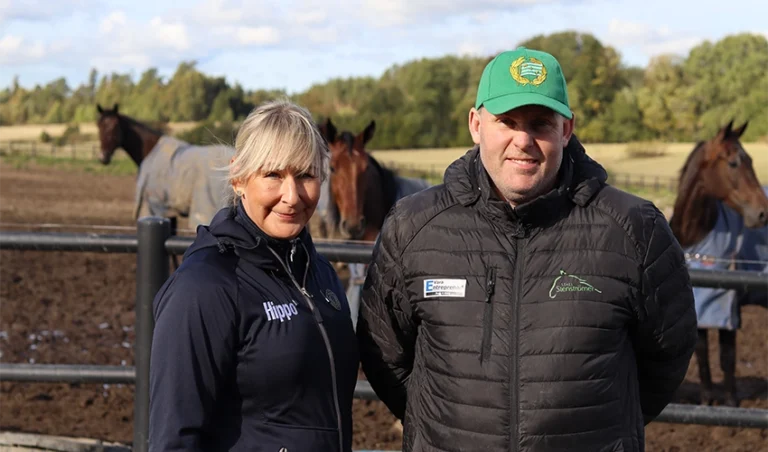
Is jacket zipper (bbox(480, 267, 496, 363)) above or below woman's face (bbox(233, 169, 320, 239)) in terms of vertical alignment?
below

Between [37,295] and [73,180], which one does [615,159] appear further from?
[73,180]

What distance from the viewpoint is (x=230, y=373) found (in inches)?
70.1

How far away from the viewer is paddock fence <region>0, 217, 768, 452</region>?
3.05 m

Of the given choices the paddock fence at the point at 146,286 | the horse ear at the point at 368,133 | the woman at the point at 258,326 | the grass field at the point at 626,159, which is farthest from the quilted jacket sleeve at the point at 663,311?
the grass field at the point at 626,159

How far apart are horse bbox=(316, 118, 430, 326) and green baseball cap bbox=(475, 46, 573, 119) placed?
4.56 m

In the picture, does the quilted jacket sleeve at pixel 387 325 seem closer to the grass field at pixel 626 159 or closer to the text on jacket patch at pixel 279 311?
the text on jacket patch at pixel 279 311

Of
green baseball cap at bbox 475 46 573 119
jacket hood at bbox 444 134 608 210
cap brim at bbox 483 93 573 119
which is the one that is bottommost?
jacket hood at bbox 444 134 608 210

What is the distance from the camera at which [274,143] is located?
186cm

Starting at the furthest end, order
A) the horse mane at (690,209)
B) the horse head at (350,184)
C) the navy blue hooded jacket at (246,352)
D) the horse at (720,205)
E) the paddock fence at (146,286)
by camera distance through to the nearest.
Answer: the horse head at (350,184)
the horse mane at (690,209)
the horse at (720,205)
the paddock fence at (146,286)
the navy blue hooded jacket at (246,352)

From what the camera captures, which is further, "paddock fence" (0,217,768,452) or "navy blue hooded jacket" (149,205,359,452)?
"paddock fence" (0,217,768,452)

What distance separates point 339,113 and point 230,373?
95.1 ft

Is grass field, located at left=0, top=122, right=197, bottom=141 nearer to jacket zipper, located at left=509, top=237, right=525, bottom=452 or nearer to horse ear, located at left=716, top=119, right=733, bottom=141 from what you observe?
horse ear, located at left=716, top=119, right=733, bottom=141

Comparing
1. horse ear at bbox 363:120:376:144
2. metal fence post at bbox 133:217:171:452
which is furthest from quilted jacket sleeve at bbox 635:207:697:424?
horse ear at bbox 363:120:376:144

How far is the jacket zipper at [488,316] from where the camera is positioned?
189 cm
